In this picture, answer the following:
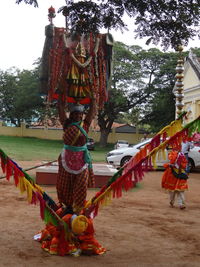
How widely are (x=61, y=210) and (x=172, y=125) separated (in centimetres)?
188

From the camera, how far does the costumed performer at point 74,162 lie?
15.2ft

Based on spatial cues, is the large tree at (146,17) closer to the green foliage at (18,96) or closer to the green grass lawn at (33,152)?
the green grass lawn at (33,152)

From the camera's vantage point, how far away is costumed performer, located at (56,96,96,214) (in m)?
4.64

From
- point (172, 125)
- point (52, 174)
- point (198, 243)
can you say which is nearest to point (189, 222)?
point (198, 243)

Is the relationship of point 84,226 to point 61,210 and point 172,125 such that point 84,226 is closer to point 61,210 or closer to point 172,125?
point 61,210

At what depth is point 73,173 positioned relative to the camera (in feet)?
15.3

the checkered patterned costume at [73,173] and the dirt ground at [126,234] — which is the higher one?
the checkered patterned costume at [73,173]

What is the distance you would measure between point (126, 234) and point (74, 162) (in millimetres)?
1742

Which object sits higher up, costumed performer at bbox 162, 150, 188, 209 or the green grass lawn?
costumed performer at bbox 162, 150, 188, 209

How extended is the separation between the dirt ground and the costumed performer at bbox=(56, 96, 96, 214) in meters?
0.73

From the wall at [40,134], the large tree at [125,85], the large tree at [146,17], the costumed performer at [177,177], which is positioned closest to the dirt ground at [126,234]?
the costumed performer at [177,177]

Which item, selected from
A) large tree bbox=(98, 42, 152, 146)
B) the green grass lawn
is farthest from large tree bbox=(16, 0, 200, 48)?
large tree bbox=(98, 42, 152, 146)

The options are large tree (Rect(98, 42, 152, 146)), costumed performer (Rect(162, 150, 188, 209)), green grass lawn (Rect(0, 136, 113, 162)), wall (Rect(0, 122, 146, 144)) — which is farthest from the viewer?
wall (Rect(0, 122, 146, 144))

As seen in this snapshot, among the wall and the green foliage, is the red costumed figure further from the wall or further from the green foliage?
the wall
